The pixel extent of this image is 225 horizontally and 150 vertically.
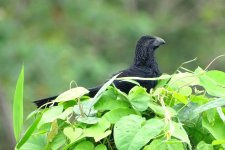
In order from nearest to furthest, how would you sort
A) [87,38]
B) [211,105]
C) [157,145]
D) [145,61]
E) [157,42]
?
1. [157,145]
2. [211,105]
3. [145,61]
4. [157,42]
5. [87,38]

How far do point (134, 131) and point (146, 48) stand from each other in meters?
2.75

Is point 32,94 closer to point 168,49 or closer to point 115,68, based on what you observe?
point 115,68

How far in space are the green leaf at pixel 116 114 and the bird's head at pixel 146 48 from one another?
2370 millimetres

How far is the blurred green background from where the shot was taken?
1314 cm

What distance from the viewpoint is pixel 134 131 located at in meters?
2.47

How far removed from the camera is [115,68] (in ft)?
44.9

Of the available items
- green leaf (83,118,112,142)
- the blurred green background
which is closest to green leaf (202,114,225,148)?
green leaf (83,118,112,142)

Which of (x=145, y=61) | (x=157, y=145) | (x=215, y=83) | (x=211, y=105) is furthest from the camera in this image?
(x=145, y=61)

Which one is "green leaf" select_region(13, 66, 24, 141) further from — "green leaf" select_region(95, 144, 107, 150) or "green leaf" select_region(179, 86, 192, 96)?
"green leaf" select_region(179, 86, 192, 96)

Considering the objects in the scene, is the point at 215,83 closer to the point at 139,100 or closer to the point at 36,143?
the point at 139,100

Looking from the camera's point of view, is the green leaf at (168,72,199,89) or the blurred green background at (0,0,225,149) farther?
the blurred green background at (0,0,225,149)

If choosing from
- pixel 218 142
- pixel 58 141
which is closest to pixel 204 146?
pixel 218 142

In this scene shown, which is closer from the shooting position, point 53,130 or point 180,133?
point 180,133

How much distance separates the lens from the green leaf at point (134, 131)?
96.4 inches
